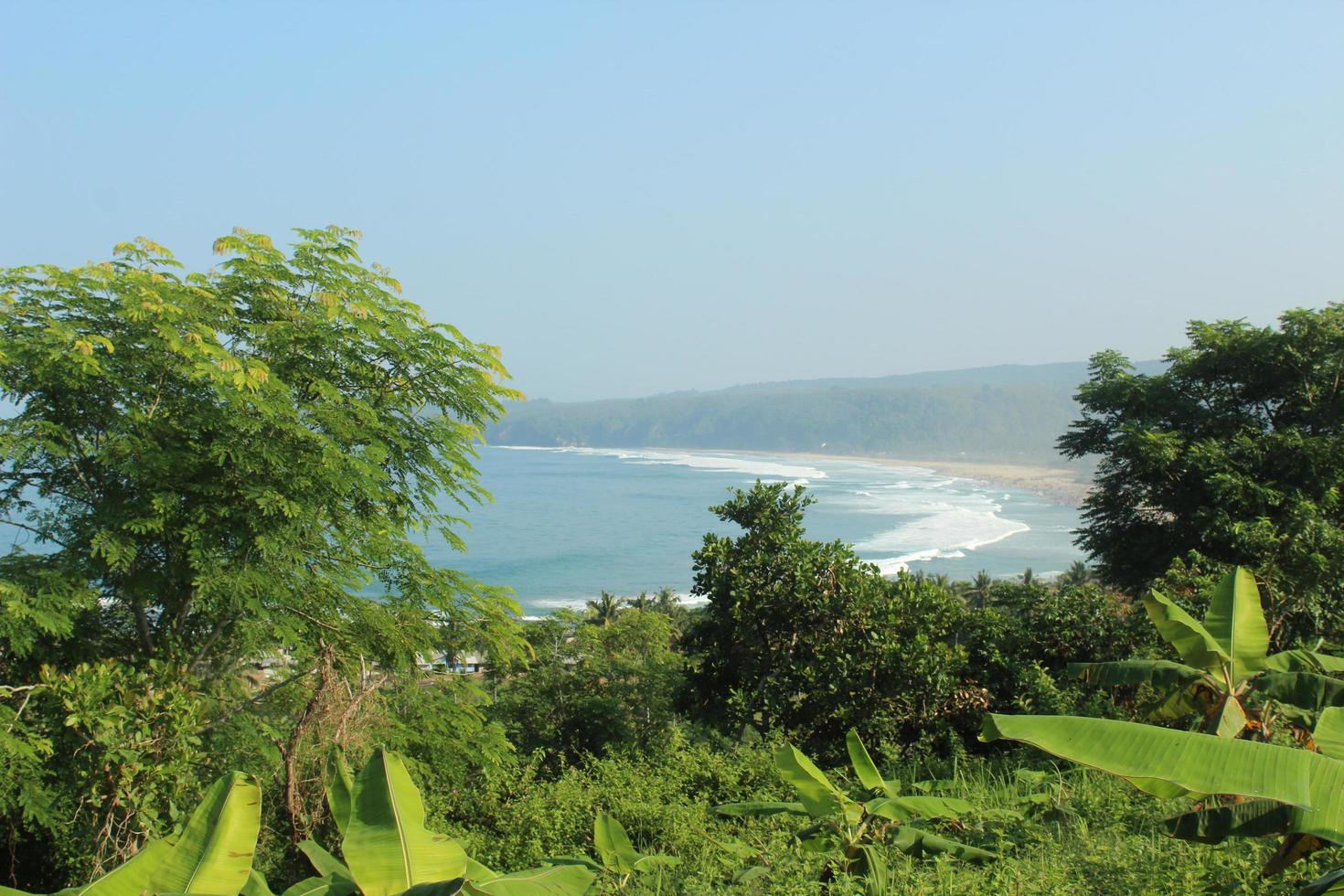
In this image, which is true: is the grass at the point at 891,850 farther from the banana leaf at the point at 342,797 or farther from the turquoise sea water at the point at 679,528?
the turquoise sea water at the point at 679,528

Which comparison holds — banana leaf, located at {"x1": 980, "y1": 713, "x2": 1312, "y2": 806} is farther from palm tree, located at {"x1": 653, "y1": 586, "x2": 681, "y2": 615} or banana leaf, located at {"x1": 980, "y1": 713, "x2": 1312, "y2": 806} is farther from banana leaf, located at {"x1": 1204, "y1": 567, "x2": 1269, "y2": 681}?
palm tree, located at {"x1": 653, "y1": 586, "x2": 681, "y2": 615}

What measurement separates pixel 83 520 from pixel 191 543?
3.06 feet

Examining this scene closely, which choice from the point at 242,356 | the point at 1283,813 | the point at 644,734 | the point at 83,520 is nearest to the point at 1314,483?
the point at 644,734

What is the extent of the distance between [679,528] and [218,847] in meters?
77.0

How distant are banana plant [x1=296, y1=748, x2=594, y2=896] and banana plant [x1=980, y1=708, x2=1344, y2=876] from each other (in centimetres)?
151

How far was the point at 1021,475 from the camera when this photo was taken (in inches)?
5817

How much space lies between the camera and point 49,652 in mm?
7961

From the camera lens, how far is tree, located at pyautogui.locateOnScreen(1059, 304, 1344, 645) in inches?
498

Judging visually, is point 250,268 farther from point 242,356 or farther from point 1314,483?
point 1314,483

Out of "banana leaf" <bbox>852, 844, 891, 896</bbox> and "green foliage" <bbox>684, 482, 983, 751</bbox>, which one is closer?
"banana leaf" <bbox>852, 844, 891, 896</bbox>

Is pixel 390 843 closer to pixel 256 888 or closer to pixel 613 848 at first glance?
pixel 256 888

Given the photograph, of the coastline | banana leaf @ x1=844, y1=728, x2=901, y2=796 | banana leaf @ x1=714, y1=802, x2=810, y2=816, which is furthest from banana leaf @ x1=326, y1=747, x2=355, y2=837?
the coastline

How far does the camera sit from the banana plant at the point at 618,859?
4.06 m

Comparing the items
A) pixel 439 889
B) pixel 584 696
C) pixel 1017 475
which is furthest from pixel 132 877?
pixel 1017 475
